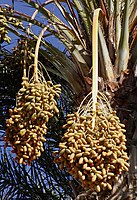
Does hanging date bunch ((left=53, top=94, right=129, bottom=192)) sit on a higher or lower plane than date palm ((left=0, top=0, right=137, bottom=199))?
lower

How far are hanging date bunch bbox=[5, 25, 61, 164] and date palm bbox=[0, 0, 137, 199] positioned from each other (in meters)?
0.38

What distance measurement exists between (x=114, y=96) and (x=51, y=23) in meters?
0.48

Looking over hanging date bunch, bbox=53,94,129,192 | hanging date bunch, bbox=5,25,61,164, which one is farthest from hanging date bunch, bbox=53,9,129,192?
hanging date bunch, bbox=5,25,61,164

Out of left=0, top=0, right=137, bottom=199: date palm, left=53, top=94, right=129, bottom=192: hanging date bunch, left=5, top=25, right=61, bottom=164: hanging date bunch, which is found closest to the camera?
left=53, top=94, right=129, bottom=192: hanging date bunch

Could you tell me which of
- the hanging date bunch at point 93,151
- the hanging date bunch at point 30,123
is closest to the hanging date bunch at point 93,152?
the hanging date bunch at point 93,151

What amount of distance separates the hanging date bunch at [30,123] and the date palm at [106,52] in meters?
0.38

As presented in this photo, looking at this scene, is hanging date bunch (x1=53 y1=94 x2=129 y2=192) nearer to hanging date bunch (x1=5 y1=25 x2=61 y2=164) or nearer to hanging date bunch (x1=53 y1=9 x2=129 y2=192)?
hanging date bunch (x1=53 y1=9 x2=129 y2=192)

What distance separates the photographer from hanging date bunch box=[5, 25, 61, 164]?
4.86 feet

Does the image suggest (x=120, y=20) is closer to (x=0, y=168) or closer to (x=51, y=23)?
(x=51, y=23)

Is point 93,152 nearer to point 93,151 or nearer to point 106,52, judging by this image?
point 93,151

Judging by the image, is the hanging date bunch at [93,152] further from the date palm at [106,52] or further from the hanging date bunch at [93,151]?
the date palm at [106,52]

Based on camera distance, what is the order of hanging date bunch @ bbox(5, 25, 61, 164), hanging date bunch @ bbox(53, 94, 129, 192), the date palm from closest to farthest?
hanging date bunch @ bbox(53, 94, 129, 192) < hanging date bunch @ bbox(5, 25, 61, 164) < the date palm

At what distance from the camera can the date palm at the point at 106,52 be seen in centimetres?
182

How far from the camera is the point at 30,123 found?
58.8 inches
